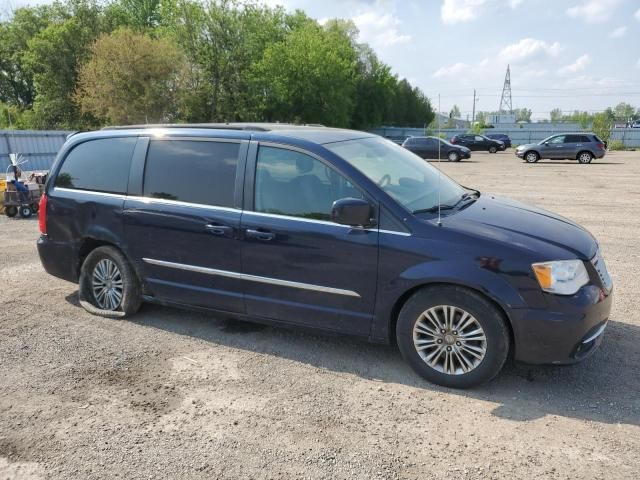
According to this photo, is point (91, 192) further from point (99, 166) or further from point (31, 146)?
point (31, 146)

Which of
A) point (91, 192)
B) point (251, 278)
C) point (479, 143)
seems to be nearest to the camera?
point (251, 278)

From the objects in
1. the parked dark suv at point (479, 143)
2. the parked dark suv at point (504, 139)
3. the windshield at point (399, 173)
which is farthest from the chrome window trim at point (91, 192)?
the parked dark suv at point (504, 139)

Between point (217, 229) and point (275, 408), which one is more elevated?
point (217, 229)

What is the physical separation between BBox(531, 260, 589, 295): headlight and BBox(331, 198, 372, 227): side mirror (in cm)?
118

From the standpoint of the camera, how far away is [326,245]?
3797 mm

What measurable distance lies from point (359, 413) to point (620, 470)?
59.3 inches

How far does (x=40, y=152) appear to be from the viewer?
2378 centimetres

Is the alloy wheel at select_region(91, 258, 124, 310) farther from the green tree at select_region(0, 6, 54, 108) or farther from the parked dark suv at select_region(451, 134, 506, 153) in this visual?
the green tree at select_region(0, 6, 54, 108)

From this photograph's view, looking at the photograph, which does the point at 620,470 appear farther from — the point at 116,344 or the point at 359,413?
the point at 116,344

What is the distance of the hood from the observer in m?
3.46

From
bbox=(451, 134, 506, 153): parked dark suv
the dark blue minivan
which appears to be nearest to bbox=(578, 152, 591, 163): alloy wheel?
bbox=(451, 134, 506, 153): parked dark suv

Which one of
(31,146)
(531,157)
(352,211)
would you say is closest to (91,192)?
(352,211)

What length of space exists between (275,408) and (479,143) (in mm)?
40818

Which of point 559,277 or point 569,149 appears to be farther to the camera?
point 569,149
